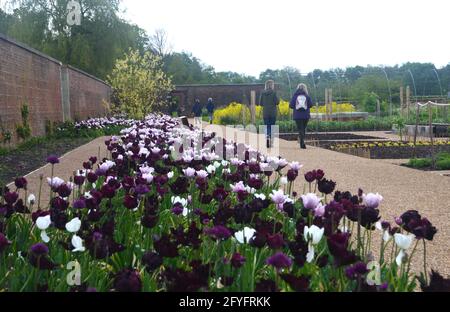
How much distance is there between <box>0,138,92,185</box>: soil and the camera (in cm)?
769

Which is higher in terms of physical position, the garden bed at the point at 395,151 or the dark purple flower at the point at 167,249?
the dark purple flower at the point at 167,249

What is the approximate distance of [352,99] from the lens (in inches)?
1412

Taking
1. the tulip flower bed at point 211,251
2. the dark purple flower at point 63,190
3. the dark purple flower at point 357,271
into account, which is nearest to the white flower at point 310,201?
the tulip flower bed at point 211,251

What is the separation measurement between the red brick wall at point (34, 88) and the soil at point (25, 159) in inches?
22.4

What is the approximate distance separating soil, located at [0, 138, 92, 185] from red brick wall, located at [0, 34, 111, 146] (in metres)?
0.57

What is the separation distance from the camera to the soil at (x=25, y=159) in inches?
303

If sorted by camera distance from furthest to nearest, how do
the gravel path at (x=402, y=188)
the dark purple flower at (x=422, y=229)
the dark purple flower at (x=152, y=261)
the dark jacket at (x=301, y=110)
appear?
→ 1. the dark jacket at (x=301, y=110)
2. the gravel path at (x=402, y=188)
3. the dark purple flower at (x=422, y=229)
4. the dark purple flower at (x=152, y=261)

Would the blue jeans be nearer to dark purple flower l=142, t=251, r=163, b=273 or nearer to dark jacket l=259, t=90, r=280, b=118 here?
dark jacket l=259, t=90, r=280, b=118

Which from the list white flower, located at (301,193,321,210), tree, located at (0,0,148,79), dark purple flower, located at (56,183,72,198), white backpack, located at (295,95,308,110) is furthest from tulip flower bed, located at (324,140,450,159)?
tree, located at (0,0,148,79)

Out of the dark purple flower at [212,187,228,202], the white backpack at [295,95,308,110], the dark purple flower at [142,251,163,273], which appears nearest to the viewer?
the dark purple flower at [142,251,163,273]

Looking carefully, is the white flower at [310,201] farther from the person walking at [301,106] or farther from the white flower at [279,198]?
the person walking at [301,106]

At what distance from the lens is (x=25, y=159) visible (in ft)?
31.8

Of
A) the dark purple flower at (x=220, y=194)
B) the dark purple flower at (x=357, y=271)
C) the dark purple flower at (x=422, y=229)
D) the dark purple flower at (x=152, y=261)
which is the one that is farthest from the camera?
the dark purple flower at (x=220, y=194)
